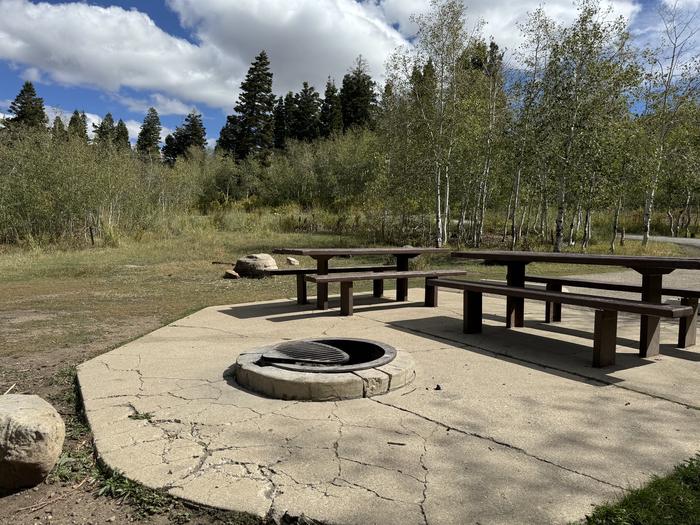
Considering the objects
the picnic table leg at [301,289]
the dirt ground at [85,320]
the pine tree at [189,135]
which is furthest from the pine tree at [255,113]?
the picnic table leg at [301,289]

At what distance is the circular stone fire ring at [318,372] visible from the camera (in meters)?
3.03

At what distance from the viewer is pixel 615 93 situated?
1524cm

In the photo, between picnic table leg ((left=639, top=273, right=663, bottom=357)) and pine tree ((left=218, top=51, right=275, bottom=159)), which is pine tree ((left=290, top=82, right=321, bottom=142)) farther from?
picnic table leg ((left=639, top=273, right=663, bottom=357))

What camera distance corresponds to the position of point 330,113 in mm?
51812

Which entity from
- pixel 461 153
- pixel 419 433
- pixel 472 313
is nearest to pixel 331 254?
pixel 472 313

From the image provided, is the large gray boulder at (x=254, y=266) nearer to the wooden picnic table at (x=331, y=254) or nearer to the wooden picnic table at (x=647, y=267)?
the wooden picnic table at (x=331, y=254)

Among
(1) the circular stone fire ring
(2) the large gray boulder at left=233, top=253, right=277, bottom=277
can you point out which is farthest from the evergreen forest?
(1) the circular stone fire ring

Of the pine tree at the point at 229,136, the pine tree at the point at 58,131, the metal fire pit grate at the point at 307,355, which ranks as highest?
the pine tree at the point at 229,136

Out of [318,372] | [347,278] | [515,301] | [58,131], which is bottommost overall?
[318,372]

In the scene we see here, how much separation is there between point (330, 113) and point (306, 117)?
396 centimetres

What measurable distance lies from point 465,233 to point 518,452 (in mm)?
21534

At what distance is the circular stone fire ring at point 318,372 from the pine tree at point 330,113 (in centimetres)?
4567

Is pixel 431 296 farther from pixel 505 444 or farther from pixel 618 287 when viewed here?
pixel 505 444

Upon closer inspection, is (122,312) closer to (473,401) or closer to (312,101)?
(473,401)
